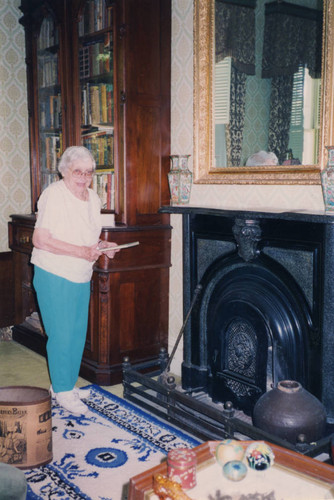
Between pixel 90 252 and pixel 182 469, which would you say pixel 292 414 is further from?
pixel 90 252

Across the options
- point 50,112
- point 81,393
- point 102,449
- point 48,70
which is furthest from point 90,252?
point 48,70

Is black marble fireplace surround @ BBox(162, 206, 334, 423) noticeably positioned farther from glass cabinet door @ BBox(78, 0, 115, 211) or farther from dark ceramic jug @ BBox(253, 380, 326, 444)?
glass cabinet door @ BBox(78, 0, 115, 211)

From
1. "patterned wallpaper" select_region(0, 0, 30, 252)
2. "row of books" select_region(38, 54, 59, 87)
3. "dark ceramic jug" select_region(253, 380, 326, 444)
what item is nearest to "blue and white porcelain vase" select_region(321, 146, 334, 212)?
"dark ceramic jug" select_region(253, 380, 326, 444)

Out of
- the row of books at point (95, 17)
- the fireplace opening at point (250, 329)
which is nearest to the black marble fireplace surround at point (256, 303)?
the fireplace opening at point (250, 329)

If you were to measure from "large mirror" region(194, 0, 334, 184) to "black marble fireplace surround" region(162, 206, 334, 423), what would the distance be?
30 cm

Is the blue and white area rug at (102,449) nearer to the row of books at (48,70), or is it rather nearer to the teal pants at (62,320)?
the teal pants at (62,320)

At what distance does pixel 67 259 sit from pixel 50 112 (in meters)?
1.63

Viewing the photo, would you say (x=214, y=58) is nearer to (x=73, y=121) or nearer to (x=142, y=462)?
(x=73, y=121)

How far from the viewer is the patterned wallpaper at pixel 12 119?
13.5ft

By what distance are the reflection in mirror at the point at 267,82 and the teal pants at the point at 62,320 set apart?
1.11 meters

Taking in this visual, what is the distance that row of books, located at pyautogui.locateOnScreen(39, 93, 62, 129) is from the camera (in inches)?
151

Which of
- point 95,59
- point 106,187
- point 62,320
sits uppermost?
point 95,59

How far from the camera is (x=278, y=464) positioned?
5.08 feet

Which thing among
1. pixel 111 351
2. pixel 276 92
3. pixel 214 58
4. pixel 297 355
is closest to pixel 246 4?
pixel 214 58
